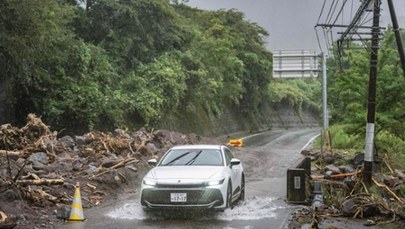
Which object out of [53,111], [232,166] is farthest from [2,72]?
[232,166]

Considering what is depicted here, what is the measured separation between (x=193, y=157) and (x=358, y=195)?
4.10 metres

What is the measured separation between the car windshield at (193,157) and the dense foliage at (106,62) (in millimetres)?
10512

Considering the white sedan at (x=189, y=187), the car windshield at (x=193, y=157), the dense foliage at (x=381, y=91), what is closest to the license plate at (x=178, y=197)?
the white sedan at (x=189, y=187)

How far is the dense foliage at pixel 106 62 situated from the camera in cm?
2280

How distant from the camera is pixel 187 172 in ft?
38.4

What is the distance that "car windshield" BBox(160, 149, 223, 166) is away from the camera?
12.7 metres

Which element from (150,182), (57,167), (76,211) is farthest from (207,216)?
(57,167)

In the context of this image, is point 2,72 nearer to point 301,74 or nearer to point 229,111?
point 301,74

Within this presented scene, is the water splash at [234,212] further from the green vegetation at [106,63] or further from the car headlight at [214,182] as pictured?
the green vegetation at [106,63]

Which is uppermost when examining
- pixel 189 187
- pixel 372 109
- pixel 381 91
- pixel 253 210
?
pixel 381 91

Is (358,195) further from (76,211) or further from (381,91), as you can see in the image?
(381,91)

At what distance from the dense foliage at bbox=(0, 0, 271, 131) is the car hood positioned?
37.0 ft

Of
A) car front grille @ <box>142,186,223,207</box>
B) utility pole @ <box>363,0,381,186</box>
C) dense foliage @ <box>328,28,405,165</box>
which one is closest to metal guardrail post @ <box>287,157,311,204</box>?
utility pole @ <box>363,0,381,186</box>

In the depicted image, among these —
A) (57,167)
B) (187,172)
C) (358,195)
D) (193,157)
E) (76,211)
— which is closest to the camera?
(76,211)
